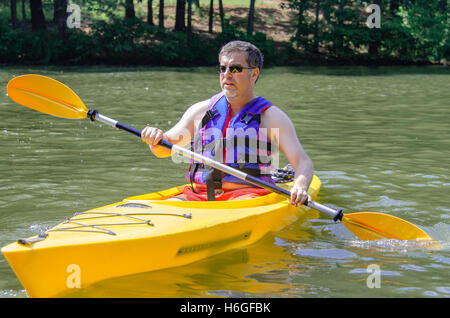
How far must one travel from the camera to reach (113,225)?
3.58m

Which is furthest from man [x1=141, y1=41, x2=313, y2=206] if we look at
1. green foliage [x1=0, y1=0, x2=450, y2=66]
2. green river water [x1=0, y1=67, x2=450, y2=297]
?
green foliage [x1=0, y1=0, x2=450, y2=66]

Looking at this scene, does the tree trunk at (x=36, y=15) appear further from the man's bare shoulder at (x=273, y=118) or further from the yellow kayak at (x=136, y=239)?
the man's bare shoulder at (x=273, y=118)

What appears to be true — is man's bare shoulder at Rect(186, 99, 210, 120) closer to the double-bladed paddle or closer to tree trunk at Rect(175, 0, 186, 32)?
the double-bladed paddle

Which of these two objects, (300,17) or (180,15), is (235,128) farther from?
(300,17)

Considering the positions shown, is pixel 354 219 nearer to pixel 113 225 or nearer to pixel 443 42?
pixel 113 225

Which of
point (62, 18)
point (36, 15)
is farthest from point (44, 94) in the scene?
point (36, 15)

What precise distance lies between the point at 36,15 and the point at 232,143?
20280 millimetres

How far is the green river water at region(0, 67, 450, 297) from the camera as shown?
11.7 feet

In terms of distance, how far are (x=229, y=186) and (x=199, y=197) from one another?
0.23 m

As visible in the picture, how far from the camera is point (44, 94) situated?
4.96 meters

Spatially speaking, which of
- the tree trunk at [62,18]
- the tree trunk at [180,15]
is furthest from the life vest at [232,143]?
the tree trunk at [180,15]
